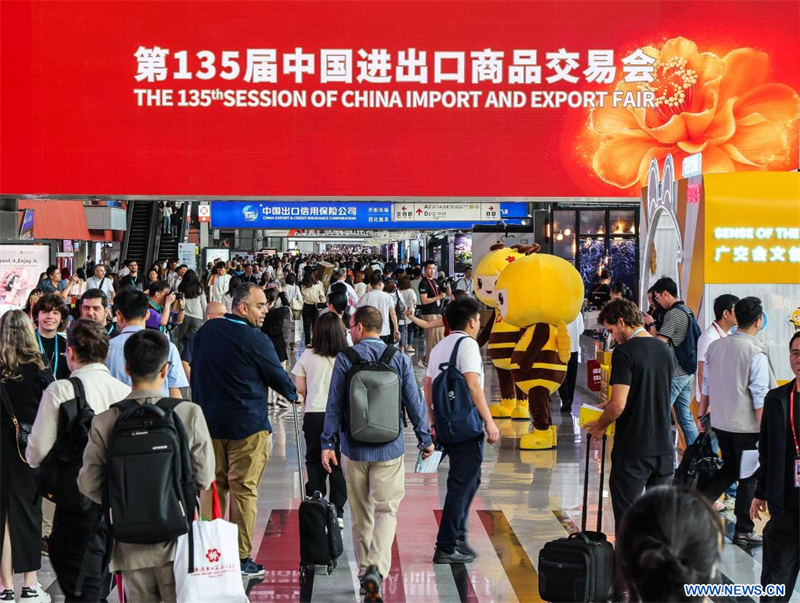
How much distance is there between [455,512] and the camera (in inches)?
271

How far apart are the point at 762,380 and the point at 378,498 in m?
2.58

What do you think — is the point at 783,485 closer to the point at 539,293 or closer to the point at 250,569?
the point at 250,569

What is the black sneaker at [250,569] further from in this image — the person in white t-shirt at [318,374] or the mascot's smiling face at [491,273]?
the mascot's smiling face at [491,273]

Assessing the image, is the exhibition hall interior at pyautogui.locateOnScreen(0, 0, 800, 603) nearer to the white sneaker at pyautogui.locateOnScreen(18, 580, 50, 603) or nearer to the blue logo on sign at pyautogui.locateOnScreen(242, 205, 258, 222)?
the white sneaker at pyautogui.locateOnScreen(18, 580, 50, 603)

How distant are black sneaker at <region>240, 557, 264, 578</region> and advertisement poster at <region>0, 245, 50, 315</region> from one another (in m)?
9.17

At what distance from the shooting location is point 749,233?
1000 cm

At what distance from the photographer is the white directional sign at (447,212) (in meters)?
23.1

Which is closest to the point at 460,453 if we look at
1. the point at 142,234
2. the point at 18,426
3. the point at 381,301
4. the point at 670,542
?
the point at 18,426

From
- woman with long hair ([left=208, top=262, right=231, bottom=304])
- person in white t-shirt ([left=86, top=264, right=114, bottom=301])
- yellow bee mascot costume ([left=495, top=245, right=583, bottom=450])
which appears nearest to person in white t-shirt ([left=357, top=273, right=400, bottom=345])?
yellow bee mascot costume ([left=495, top=245, right=583, bottom=450])

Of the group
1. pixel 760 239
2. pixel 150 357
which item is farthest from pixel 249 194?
pixel 150 357

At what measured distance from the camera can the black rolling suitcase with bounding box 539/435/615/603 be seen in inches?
227

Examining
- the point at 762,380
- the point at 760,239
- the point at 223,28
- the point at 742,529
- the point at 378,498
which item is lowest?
the point at 742,529

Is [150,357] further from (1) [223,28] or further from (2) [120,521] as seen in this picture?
(1) [223,28]

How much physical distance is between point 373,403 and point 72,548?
1.78m
